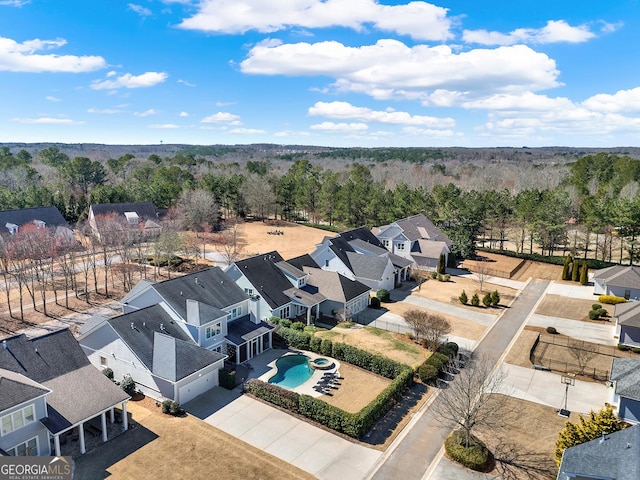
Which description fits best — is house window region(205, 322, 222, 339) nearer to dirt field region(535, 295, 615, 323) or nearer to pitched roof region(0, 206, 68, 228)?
dirt field region(535, 295, 615, 323)

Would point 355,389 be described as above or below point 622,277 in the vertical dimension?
below

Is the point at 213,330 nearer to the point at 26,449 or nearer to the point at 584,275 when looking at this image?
the point at 26,449

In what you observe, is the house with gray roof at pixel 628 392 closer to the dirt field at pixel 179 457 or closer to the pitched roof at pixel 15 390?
the dirt field at pixel 179 457

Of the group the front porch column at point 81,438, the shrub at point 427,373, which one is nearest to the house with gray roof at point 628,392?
the shrub at point 427,373

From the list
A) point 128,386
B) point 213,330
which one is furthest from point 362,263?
point 128,386

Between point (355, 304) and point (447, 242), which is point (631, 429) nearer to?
point (355, 304)

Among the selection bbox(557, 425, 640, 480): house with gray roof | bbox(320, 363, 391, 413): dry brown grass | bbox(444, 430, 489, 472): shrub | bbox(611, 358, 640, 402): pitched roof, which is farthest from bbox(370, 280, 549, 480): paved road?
bbox(611, 358, 640, 402): pitched roof

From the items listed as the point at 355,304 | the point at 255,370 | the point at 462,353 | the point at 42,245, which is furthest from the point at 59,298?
the point at 462,353

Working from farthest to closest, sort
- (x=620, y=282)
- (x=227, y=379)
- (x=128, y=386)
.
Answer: (x=620, y=282) < (x=227, y=379) < (x=128, y=386)
